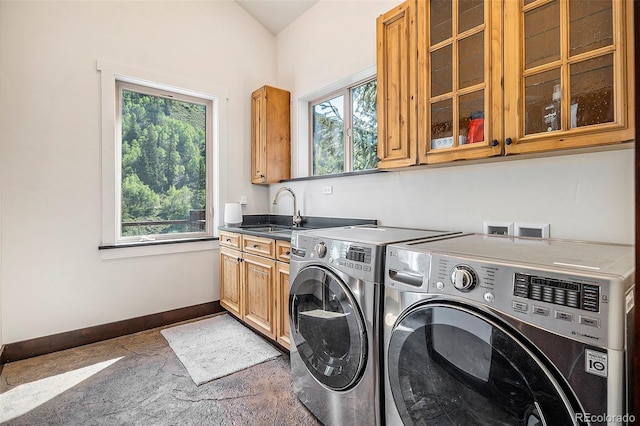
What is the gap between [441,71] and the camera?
66.6 inches

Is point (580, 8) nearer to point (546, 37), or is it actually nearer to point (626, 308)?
point (546, 37)

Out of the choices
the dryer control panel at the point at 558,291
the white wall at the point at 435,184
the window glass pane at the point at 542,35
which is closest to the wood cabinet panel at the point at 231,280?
the white wall at the point at 435,184

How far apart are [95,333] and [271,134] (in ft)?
7.78

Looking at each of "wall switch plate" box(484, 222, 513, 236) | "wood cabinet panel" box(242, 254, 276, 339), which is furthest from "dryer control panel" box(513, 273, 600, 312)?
"wood cabinet panel" box(242, 254, 276, 339)

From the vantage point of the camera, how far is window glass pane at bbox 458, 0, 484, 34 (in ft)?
4.98

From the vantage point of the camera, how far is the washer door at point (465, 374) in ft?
2.73

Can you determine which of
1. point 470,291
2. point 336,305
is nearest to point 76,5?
point 336,305

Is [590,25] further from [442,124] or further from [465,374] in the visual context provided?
[465,374]

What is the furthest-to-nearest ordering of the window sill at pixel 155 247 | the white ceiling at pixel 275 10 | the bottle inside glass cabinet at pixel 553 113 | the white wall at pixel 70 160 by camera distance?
the white ceiling at pixel 275 10, the window sill at pixel 155 247, the white wall at pixel 70 160, the bottle inside glass cabinet at pixel 553 113

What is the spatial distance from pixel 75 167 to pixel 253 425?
2357mm

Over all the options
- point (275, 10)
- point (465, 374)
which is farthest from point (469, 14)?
point (275, 10)

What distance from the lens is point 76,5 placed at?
2463mm

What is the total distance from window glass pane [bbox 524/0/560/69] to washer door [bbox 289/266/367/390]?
4.34 feet

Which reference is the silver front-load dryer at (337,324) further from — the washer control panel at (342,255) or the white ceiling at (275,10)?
the white ceiling at (275,10)
